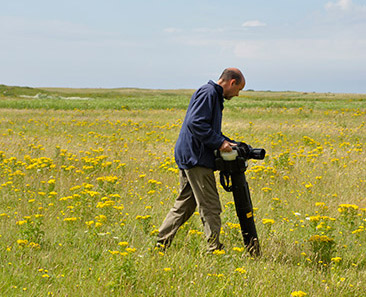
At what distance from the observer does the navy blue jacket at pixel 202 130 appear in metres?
4.40

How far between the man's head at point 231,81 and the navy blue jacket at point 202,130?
0.07 m

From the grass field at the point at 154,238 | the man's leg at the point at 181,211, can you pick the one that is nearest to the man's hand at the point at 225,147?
the man's leg at the point at 181,211

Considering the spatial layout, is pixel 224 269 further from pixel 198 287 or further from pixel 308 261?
pixel 308 261

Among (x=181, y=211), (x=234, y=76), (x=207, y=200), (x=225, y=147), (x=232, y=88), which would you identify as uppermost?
(x=234, y=76)

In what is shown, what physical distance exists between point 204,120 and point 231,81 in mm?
515

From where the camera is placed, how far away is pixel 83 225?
18.2 feet

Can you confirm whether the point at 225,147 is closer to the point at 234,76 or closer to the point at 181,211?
the point at 234,76

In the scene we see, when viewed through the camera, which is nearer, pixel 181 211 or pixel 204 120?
pixel 204 120

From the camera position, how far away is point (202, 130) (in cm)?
439

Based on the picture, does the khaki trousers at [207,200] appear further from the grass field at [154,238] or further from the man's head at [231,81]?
the man's head at [231,81]

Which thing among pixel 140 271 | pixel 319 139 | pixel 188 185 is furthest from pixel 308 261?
→ pixel 319 139

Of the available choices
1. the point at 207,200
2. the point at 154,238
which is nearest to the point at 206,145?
the point at 207,200

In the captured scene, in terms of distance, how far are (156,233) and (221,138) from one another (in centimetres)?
135

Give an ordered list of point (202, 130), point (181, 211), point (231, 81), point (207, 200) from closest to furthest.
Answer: point (202, 130) < point (231, 81) < point (207, 200) < point (181, 211)
